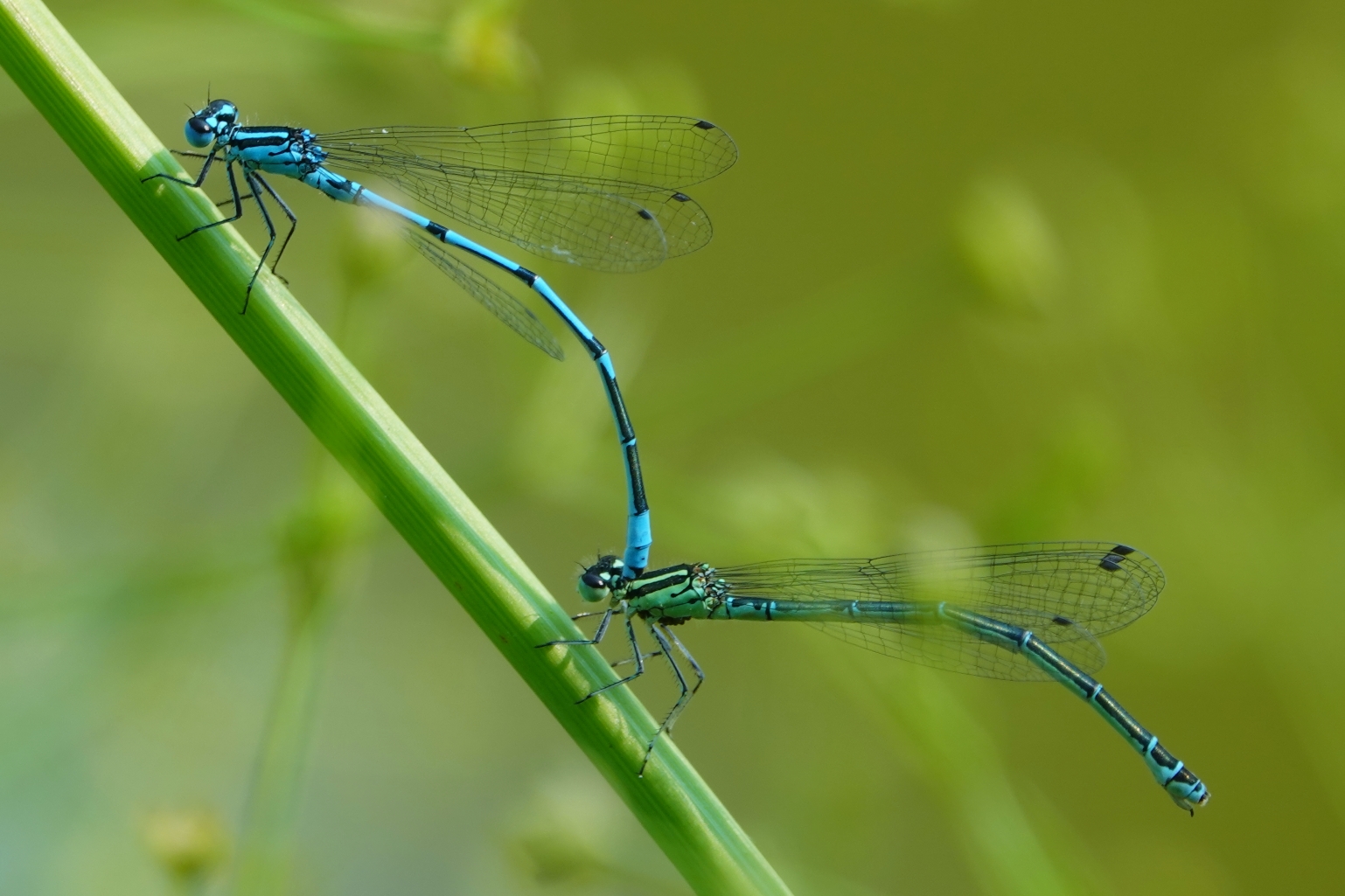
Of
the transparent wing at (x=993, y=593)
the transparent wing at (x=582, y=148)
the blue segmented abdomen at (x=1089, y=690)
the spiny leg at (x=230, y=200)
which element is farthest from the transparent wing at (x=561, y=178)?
the blue segmented abdomen at (x=1089, y=690)

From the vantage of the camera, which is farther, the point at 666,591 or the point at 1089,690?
the point at 1089,690

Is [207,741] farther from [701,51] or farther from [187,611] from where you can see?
[701,51]

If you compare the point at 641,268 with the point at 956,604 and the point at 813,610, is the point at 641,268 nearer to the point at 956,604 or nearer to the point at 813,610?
the point at 813,610

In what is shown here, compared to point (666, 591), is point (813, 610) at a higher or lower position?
lower

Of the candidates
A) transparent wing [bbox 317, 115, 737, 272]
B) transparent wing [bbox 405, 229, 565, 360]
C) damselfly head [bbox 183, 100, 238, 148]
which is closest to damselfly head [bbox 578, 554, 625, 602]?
transparent wing [bbox 405, 229, 565, 360]

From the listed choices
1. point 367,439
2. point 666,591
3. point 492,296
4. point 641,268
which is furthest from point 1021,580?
point 367,439

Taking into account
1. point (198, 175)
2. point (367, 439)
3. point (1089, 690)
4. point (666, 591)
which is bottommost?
point (1089, 690)

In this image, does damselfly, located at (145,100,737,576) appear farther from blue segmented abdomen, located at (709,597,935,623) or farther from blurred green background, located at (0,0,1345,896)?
blue segmented abdomen, located at (709,597,935,623)
